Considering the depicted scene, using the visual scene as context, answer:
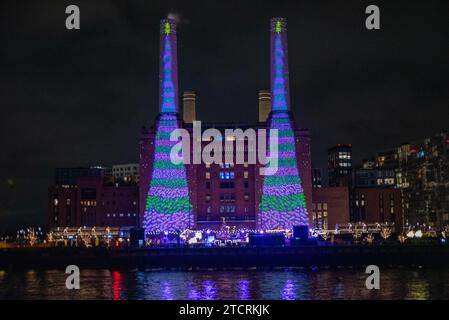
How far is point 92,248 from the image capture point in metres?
118

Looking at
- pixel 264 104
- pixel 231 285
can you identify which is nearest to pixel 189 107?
pixel 264 104

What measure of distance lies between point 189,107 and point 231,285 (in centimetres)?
8152

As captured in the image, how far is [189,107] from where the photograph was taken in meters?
158

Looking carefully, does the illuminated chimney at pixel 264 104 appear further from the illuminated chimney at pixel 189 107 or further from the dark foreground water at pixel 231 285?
the dark foreground water at pixel 231 285

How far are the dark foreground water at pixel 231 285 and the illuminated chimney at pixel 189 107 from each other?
57828 millimetres

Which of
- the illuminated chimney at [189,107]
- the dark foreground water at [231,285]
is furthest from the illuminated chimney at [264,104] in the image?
the dark foreground water at [231,285]

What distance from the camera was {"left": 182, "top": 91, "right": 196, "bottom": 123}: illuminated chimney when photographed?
518 ft

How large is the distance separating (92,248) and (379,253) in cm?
4448

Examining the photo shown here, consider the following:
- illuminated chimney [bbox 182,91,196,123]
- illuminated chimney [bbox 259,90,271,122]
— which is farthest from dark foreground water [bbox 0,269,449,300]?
illuminated chimney [bbox 259,90,271,122]

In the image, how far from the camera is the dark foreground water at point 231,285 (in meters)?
71.2

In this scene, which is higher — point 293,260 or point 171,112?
point 171,112

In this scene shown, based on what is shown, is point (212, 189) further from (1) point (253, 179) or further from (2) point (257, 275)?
(2) point (257, 275)
